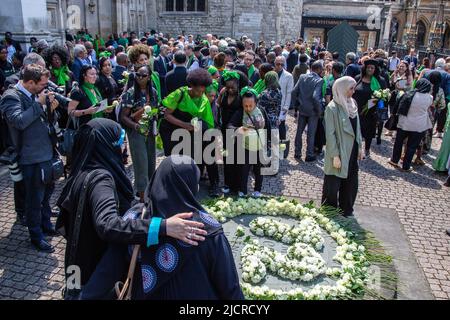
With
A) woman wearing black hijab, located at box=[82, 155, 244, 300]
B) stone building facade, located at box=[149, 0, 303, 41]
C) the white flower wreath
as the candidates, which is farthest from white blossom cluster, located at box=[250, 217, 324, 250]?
stone building facade, located at box=[149, 0, 303, 41]

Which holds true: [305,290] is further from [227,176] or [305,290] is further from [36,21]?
[36,21]

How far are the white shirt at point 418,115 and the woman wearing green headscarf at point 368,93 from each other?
29.6 inches

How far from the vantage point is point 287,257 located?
469 centimetres

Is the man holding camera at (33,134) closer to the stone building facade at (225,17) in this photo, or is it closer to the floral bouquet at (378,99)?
the floral bouquet at (378,99)

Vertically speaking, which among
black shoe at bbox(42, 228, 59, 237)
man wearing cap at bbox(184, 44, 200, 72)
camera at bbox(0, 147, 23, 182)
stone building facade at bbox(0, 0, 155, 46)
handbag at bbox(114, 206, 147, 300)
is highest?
stone building facade at bbox(0, 0, 155, 46)

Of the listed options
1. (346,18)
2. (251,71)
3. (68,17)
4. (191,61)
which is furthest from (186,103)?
(346,18)

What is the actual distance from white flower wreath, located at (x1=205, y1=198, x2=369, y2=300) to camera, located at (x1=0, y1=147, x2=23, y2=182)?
250cm

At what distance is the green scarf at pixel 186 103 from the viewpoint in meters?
6.75

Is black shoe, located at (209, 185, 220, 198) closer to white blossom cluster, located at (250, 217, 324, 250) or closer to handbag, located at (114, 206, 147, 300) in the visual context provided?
white blossom cluster, located at (250, 217, 324, 250)

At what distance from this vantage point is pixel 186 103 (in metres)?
6.77

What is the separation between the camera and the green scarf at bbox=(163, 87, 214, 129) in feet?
22.1

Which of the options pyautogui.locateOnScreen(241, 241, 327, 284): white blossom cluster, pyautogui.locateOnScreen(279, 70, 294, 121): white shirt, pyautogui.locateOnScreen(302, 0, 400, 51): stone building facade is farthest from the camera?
pyautogui.locateOnScreen(302, 0, 400, 51): stone building facade

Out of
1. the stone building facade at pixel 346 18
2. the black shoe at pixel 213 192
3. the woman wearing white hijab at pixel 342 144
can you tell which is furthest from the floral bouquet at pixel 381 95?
the stone building facade at pixel 346 18

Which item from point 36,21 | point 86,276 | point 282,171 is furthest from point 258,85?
point 36,21
